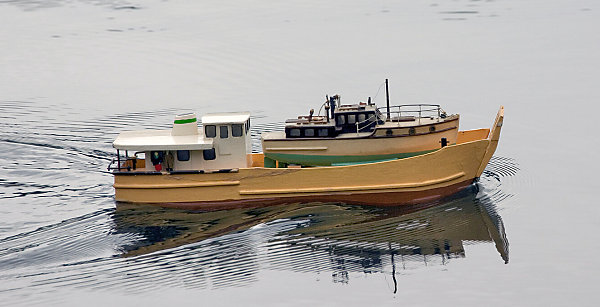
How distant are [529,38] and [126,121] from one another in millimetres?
22863

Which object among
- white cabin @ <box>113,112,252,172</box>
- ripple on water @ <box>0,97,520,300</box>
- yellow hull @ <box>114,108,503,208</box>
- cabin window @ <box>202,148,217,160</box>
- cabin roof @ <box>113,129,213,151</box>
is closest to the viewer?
ripple on water @ <box>0,97,520,300</box>

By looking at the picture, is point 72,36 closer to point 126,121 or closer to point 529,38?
point 126,121

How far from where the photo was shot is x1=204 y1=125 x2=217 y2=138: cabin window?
28139 mm

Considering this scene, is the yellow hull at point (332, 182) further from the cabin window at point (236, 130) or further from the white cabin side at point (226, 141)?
the cabin window at point (236, 130)

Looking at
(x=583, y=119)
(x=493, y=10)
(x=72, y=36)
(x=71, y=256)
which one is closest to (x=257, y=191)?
(x=71, y=256)

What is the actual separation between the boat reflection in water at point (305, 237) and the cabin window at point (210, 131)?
2382mm

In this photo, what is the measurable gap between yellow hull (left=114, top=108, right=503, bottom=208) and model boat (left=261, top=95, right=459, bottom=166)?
72cm

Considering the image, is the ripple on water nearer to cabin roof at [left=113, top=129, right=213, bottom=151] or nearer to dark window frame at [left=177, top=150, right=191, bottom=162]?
dark window frame at [left=177, top=150, right=191, bottom=162]

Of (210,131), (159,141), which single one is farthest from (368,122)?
(159,141)

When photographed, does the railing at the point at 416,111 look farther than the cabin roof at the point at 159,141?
Yes

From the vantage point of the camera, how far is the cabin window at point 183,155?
2836cm

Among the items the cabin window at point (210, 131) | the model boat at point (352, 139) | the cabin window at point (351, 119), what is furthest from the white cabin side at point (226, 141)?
the cabin window at point (351, 119)

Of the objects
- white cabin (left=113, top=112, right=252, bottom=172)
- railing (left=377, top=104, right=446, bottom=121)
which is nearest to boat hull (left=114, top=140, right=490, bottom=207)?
white cabin (left=113, top=112, right=252, bottom=172)

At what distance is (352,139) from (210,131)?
440cm
